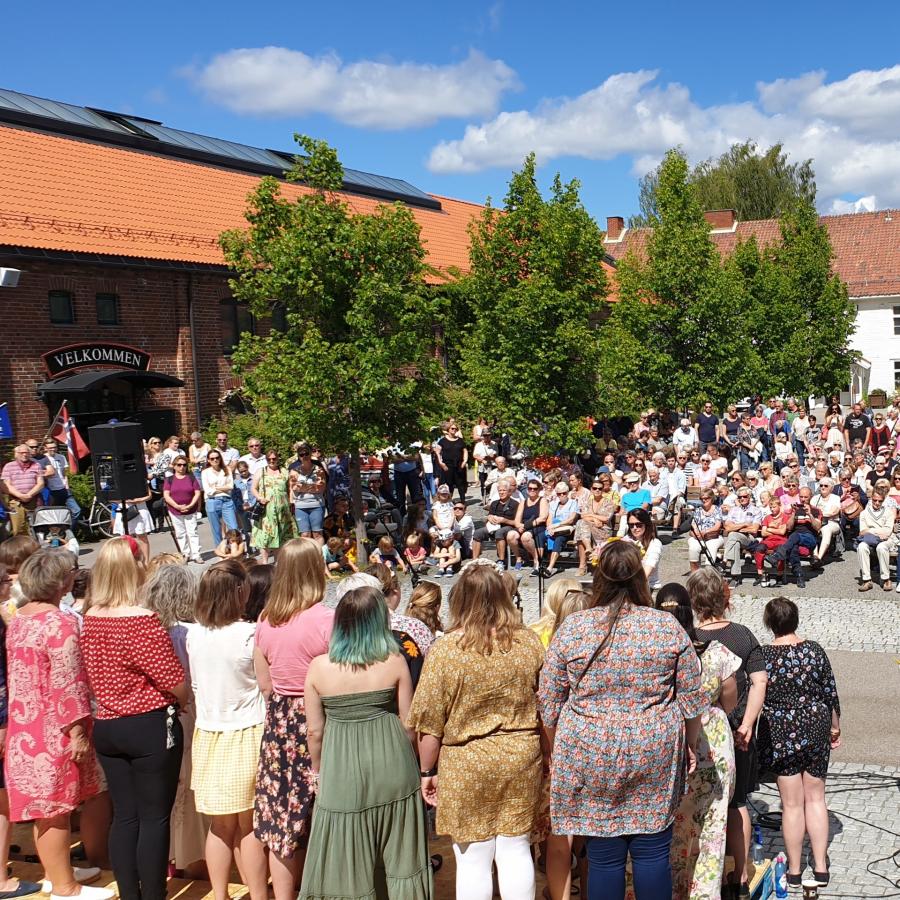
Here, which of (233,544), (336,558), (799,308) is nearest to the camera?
(233,544)

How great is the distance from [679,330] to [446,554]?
12689mm

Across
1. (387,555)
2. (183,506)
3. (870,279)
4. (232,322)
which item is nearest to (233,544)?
(183,506)

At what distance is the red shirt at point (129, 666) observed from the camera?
4418 mm

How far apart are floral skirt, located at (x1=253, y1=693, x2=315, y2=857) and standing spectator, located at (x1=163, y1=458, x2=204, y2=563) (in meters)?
10.5

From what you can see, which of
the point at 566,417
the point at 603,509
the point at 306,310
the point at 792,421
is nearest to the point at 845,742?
the point at 603,509

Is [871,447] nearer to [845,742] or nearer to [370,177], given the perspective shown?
[845,742]

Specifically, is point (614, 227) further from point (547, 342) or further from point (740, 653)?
point (740, 653)

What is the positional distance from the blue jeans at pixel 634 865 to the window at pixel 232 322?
2254cm

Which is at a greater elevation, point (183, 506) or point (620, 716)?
point (183, 506)

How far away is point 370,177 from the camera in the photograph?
38.2 metres

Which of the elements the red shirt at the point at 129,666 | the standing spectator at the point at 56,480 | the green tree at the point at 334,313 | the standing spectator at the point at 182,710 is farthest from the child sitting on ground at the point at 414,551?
the red shirt at the point at 129,666

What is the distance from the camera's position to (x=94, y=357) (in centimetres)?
2197

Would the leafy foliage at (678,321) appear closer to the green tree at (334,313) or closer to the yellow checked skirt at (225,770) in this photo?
the green tree at (334,313)

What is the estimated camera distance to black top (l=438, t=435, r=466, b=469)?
1805 cm
